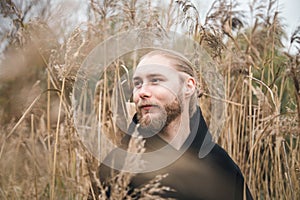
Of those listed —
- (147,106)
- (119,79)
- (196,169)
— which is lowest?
(196,169)

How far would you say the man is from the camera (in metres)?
1.01

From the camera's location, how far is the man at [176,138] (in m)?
1.01

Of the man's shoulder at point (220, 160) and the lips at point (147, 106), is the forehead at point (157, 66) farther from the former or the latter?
the man's shoulder at point (220, 160)

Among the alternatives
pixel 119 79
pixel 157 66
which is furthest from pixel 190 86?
pixel 119 79

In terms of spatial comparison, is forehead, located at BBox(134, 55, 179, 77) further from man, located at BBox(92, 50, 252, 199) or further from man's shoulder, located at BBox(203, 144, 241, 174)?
man's shoulder, located at BBox(203, 144, 241, 174)

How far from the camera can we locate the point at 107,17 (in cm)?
134

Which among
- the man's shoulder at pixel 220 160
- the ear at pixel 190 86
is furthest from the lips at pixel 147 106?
the man's shoulder at pixel 220 160

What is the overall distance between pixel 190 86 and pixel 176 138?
12 cm

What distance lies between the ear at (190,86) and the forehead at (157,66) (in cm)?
4

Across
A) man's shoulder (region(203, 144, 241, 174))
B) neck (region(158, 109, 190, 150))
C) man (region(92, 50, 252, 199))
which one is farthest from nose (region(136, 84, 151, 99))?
man's shoulder (region(203, 144, 241, 174))

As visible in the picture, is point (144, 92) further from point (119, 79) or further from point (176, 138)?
point (119, 79)

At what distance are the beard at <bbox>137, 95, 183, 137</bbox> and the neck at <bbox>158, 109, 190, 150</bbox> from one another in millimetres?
11

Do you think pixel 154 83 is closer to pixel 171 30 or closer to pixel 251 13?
pixel 171 30

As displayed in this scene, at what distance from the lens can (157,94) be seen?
1.01 meters
